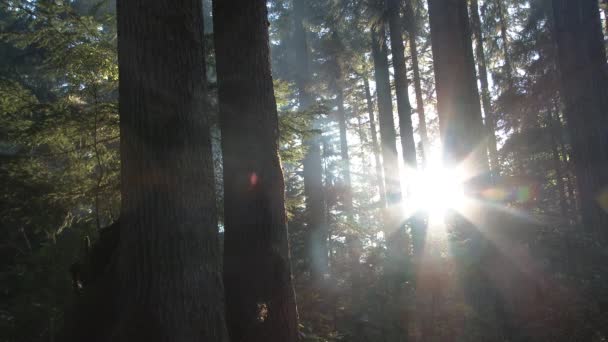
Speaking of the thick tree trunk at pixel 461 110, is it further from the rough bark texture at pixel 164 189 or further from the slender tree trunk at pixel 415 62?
the slender tree trunk at pixel 415 62

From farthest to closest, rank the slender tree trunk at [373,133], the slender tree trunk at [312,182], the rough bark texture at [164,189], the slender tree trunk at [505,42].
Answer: the slender tree trunk at [373,133] < the slender tree trunk at [505,42] < the slender tree trunk at [312,182] < the rough bark texture at [164,189]

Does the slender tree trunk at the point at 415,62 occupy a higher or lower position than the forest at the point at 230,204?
higher

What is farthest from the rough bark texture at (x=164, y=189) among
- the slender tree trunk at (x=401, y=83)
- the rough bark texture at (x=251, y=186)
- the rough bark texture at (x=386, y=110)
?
the rough bark texture at (x=386, y=110)

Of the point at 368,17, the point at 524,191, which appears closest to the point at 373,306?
the point at 368,17

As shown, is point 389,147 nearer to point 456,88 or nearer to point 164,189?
point 456,88

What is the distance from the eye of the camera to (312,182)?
13.8m

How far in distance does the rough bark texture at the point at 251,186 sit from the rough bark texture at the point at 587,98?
7.53 meters

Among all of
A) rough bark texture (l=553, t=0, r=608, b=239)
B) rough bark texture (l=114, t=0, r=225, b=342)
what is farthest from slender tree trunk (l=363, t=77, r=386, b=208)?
rough bark texture (l=114, t=0, r=225, b=342)

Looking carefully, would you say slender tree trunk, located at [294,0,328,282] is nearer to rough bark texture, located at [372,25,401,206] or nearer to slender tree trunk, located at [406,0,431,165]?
rough bark texture, located at [372,25,401,206]

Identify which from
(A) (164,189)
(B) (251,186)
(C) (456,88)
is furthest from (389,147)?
(A) (164,189)

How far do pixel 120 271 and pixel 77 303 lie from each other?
1511 mm

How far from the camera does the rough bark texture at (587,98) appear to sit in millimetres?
7957

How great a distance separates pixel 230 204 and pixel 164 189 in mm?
1497

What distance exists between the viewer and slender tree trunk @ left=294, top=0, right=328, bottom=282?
11431mm
